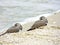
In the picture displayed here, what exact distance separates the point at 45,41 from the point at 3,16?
746cm

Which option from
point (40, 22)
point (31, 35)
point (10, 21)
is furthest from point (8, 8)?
point (31, 35)

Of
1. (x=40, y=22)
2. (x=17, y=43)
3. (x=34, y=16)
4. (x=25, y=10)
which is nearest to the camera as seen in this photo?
(x=17, y=43)

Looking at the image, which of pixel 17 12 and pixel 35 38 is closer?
pixel 35 38

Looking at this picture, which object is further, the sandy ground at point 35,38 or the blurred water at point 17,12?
the blurred water at point 17,12

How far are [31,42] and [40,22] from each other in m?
2.44

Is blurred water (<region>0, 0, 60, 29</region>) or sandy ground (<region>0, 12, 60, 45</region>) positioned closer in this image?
sandy ground (<region>0, 12, 60, 45</region>)

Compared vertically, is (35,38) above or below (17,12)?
above

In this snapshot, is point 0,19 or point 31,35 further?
point 0,19

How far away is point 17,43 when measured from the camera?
194 inches

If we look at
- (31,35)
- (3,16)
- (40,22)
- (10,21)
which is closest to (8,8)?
(3,16)

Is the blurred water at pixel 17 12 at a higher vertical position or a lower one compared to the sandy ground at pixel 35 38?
lower

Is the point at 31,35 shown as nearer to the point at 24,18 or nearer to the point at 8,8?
the point at 24,18

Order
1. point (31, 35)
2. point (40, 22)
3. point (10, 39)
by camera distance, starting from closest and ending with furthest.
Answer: point (10, 39) → point (31, 35) → point (40, 22)

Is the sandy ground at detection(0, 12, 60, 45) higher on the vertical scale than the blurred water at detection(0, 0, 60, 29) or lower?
higher
